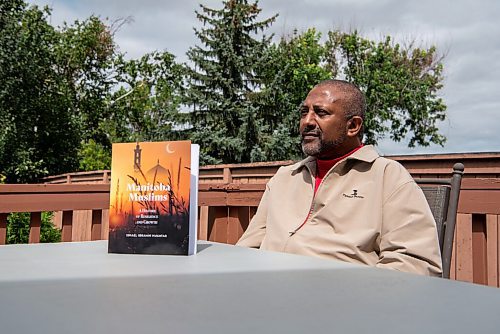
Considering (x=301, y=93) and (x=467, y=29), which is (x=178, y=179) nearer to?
(x=301, y=93)

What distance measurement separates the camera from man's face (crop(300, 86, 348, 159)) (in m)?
1.69

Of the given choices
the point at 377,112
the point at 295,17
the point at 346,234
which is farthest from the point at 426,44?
the point at 346,234

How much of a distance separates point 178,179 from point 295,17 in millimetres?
16560

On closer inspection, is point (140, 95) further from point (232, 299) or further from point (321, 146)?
point (232, 299)

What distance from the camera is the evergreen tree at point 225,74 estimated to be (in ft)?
41.4

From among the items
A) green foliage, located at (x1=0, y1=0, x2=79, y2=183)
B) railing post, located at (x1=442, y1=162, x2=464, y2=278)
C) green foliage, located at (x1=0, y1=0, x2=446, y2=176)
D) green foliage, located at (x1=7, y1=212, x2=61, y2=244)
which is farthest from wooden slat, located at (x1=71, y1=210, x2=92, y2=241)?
green foliage, located at (x1=0, y1=0, x2=79, y2=183)

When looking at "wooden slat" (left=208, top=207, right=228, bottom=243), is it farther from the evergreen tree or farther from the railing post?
the evergreen tree

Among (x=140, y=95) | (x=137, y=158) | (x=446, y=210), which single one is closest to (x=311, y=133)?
(x=446, y=210)

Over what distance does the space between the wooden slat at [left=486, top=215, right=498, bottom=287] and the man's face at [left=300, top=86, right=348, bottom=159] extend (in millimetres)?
894

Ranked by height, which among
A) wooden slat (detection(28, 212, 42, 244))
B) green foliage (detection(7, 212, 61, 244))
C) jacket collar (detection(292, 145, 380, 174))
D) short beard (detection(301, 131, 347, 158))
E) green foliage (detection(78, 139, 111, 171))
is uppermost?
green foliage (detection(78, 139, 111, 171))

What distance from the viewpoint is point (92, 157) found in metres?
13.9

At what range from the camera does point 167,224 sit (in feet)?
3.84

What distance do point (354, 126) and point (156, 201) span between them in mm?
858

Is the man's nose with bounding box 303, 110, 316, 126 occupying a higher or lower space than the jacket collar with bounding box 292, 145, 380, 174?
higher
